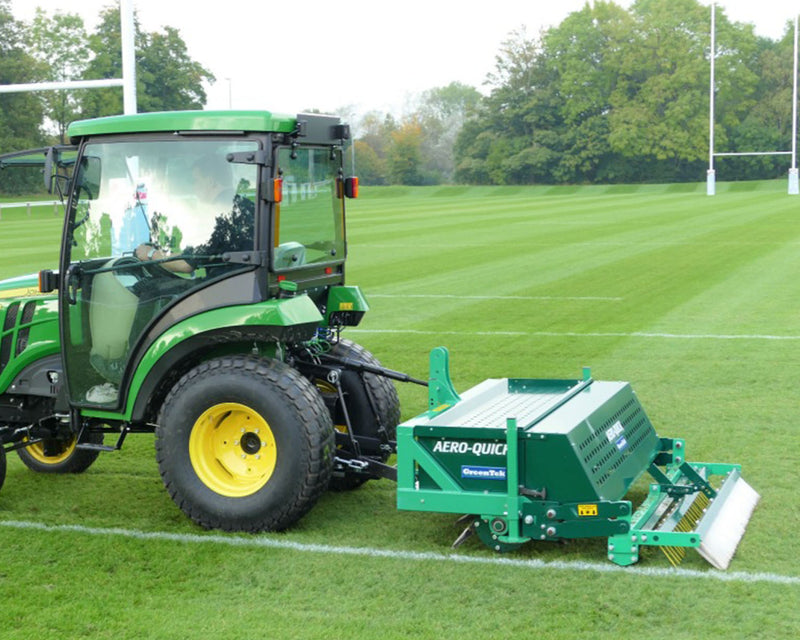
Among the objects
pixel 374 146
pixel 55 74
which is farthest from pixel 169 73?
pixel 374 146

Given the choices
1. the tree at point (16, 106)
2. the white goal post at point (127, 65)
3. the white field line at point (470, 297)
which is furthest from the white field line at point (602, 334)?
the tree at point (16, 106)

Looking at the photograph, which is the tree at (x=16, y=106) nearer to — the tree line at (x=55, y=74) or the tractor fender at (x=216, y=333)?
the tree line at (x=55, y=74)

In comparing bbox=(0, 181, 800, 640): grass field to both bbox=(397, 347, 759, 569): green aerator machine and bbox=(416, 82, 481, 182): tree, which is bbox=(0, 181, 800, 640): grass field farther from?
bbox=(416, 82, 481, 182): tree

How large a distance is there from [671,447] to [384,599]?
2.26 meters

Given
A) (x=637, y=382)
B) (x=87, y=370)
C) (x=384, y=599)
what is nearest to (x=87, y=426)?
(x=87, y=370)

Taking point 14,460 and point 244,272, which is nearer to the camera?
point 244,272

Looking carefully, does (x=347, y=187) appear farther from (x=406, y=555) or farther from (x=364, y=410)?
(x=406, y=555)

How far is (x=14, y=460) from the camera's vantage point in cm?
762

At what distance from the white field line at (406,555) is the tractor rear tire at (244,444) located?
5.0 inches

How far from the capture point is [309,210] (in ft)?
20.2

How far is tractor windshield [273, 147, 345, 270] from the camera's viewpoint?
5.87 m

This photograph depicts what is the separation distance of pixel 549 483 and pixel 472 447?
40cm

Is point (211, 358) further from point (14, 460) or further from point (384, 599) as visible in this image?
point (14, 460)

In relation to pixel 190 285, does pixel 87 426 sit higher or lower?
lower
